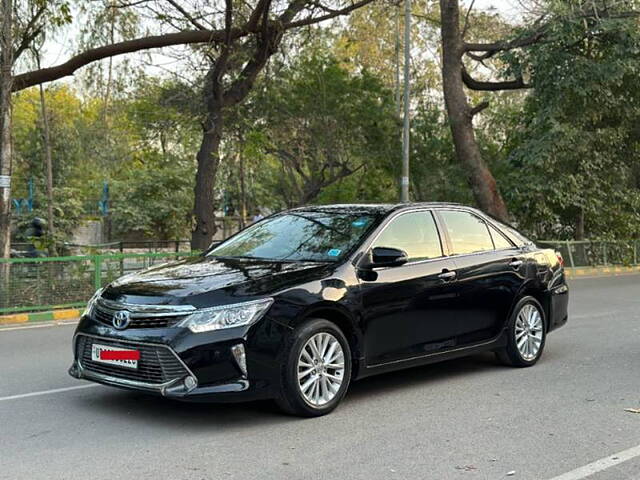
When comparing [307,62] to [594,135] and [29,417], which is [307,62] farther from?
[29,417]

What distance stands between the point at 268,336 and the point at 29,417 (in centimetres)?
198

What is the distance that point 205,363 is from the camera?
219 inches

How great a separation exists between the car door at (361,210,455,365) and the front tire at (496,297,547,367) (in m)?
1.04

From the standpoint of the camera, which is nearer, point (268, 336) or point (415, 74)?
point (268, 336)

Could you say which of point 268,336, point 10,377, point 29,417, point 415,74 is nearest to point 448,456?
point 268,336

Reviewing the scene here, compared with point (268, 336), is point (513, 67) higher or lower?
higher

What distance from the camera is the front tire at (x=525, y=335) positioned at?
26.0ft

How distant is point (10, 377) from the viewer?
25.0 feet

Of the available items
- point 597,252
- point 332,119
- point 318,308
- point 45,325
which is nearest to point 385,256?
point 318,308

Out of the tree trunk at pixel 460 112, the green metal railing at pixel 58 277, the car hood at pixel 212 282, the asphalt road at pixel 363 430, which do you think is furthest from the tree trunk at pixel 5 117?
the tree trunk at pixel 460 112

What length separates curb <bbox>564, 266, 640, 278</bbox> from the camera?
23.5 m

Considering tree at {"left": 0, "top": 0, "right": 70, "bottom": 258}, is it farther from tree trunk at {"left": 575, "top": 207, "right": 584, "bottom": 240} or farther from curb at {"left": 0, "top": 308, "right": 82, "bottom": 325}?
tree trunk at {"left": 575, "top": 207, "right": 584, "bottom": 240}

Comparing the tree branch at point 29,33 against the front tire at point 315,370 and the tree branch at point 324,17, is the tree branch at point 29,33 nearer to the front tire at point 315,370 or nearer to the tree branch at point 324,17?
the tree branch at point 324,17

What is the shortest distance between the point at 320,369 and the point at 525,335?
9.65ft
